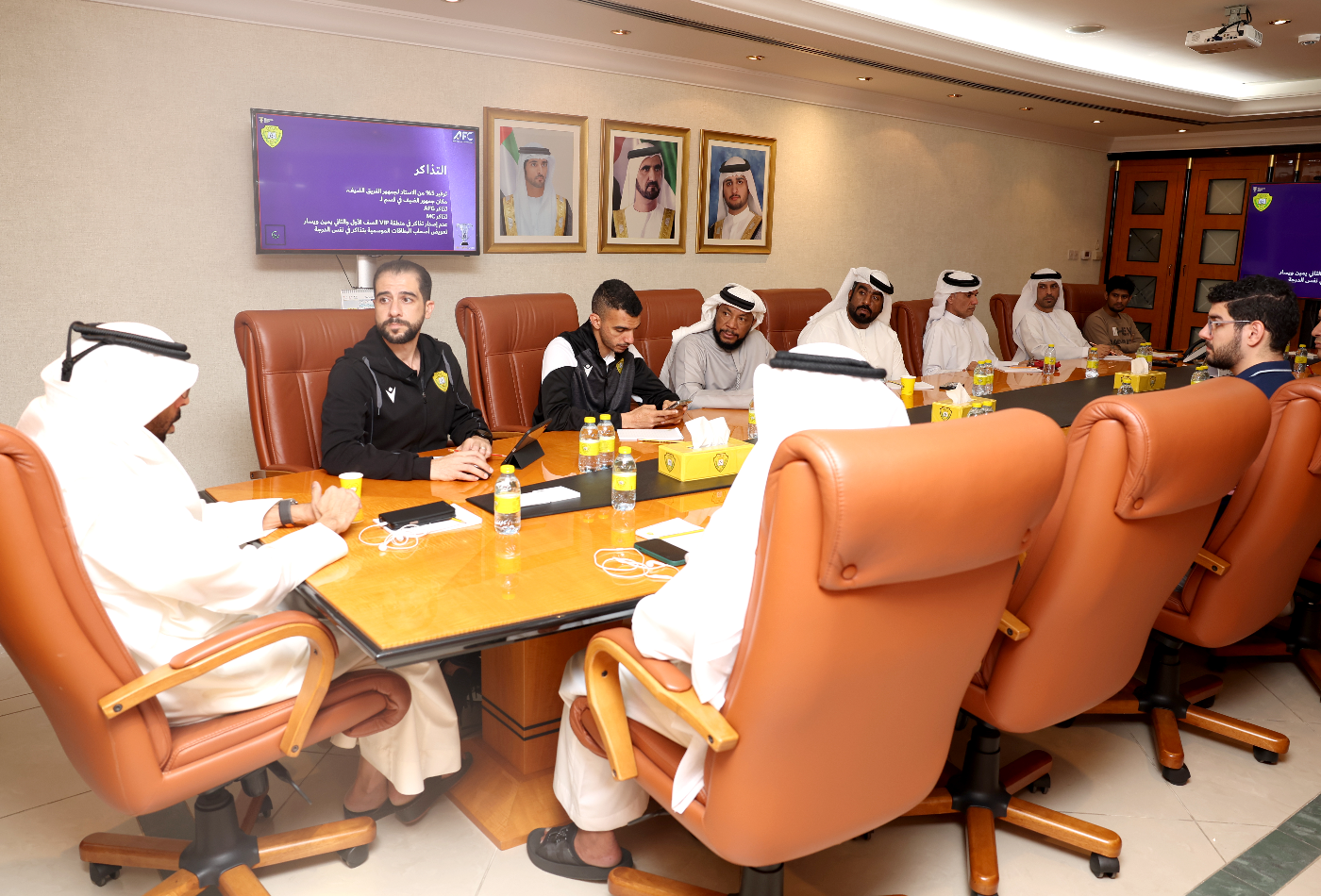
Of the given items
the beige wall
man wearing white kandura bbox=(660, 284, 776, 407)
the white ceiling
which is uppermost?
the white ceiling

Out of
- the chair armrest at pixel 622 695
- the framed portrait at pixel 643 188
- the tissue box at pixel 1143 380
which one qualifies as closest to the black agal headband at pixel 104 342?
the chair armrest at pixel 622 695

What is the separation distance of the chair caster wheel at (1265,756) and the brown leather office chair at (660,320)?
2.85 meters

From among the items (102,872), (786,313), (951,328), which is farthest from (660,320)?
(102,872)

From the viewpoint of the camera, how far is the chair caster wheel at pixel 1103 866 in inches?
85.0

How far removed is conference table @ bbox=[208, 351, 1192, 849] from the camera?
5.55 ft

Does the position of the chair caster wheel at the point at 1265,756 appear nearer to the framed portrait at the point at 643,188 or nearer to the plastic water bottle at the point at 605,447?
the plastic water bottle at the point at 605,447

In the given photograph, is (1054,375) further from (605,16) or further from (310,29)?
(310,29)

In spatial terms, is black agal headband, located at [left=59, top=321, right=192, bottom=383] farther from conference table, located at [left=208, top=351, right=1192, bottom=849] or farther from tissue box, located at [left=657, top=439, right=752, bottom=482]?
tissue box, located at [left=657, top=439, right=752, bottom=482]

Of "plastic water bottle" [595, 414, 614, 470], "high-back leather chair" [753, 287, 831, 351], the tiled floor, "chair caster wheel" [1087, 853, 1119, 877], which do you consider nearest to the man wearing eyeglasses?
the tiled floor

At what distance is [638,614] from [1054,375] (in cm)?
413

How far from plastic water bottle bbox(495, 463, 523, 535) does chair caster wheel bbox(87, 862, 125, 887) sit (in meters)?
1.10

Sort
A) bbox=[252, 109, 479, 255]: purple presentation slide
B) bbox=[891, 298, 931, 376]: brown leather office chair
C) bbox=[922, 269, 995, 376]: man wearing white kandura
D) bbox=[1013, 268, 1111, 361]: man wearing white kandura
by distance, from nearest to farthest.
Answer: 1. bbox=[252, 109, 479, 255]: purple presentation slide
2. bbox=[922, 269, 995, 376]: man wearing white kandura
3. bbox=[891, 298, 931, 376]: brown leather office chair
4. bbox=[1013, 268, 1111, 361]: man wearing white kandura

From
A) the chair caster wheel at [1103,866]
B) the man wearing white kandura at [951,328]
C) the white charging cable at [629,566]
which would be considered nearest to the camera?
the white charging cable at [629,566]

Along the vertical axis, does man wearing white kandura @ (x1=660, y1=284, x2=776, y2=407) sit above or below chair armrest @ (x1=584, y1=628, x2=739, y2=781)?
above
